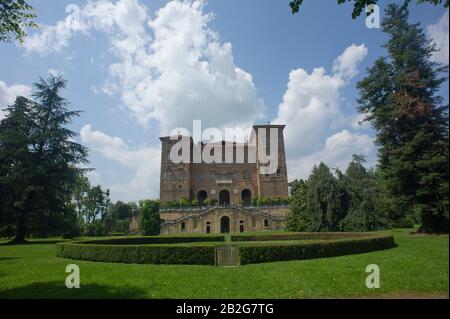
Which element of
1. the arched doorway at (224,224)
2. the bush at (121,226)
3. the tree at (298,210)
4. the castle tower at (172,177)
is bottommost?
the bush at (121,226)

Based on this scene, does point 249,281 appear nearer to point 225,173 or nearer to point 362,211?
point 362,211

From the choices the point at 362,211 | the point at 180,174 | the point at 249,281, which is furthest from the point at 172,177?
the point at 249,281

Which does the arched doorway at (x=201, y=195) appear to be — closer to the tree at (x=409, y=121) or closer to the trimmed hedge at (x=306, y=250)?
the tree at (x=409, y=121)

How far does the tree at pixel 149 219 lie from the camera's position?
35469mm

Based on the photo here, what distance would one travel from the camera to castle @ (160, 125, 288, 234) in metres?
50.7

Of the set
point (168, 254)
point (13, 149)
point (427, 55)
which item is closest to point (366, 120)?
point (427, 55)

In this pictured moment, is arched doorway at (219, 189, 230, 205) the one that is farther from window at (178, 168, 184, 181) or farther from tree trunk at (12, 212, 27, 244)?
tree trunk at (12, 212, 27, 244)

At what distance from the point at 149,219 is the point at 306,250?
26117 millimetres

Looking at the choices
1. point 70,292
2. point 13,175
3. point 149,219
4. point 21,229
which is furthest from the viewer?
point 149,219

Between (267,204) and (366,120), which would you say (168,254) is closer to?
(366,120)

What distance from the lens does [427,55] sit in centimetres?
2028

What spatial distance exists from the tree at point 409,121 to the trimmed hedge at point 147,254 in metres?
14.2

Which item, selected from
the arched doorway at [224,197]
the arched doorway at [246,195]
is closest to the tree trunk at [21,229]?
the arched doorway at [224,197]

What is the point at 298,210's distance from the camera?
31.5 metres
